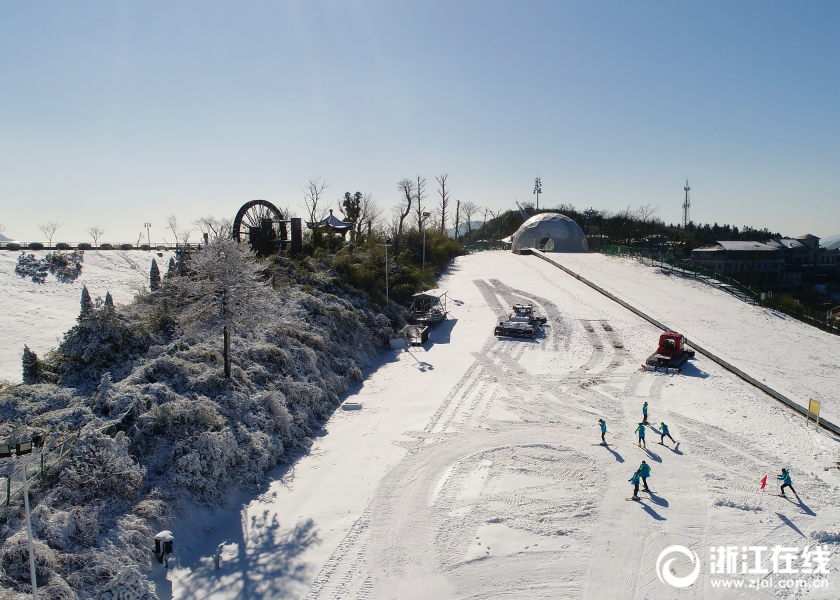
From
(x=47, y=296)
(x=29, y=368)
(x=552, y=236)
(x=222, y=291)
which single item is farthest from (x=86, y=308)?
(x=552, y=236)

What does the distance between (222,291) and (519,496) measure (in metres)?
11.9

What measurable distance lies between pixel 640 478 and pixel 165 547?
11862 mm

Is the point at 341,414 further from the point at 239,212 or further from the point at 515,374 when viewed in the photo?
the point at 239,212

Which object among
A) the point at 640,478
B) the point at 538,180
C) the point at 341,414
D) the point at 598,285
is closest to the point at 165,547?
the point at 341,414

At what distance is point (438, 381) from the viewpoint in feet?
68.2

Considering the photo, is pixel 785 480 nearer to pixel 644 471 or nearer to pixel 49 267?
pixel 644 471

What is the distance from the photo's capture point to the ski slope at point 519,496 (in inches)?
373

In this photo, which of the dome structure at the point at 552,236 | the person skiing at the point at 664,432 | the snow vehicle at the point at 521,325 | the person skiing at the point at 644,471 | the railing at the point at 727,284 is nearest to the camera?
the person skiing at the point at 644,471

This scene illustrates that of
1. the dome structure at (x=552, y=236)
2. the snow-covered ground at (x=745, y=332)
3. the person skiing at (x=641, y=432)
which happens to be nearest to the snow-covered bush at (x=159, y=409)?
the person skiing at (x=641, y=432)

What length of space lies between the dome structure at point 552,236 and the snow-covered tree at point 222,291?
1937 inches

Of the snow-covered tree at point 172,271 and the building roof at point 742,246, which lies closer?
the snow-covered tree at point 172,271

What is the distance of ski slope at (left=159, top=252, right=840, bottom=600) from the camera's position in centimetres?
948

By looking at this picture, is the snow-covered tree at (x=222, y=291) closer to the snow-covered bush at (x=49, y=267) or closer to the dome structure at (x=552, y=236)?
the snow-covered bush at (x=49, y=267)

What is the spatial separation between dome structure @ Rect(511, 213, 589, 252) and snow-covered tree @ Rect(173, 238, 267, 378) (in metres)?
49.2
